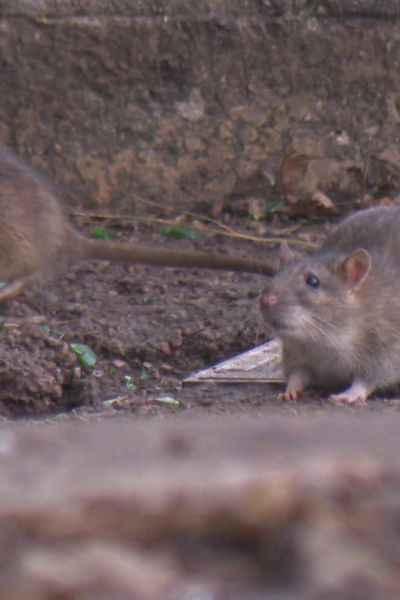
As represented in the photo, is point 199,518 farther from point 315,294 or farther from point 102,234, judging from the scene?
point 102,234

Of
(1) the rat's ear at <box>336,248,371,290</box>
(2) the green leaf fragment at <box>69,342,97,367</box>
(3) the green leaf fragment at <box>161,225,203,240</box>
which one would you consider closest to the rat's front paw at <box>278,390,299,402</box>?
(1) the rat's ear at <box>336,248,371,290</box>

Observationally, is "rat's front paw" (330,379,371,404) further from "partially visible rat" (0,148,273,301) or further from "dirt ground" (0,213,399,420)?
"partially visible rat" (0,148,273,301)

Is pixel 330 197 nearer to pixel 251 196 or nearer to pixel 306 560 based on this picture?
pixel 251 196

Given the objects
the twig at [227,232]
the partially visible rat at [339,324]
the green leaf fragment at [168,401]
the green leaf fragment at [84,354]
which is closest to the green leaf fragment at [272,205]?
the twig at [227,232]

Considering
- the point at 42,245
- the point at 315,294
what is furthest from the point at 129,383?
the point at 42,245

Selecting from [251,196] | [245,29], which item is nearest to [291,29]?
[245,29]

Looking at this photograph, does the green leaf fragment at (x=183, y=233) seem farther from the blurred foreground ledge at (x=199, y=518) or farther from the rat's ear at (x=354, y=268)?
the blurred foreground ledge at (x=199, y=518)
